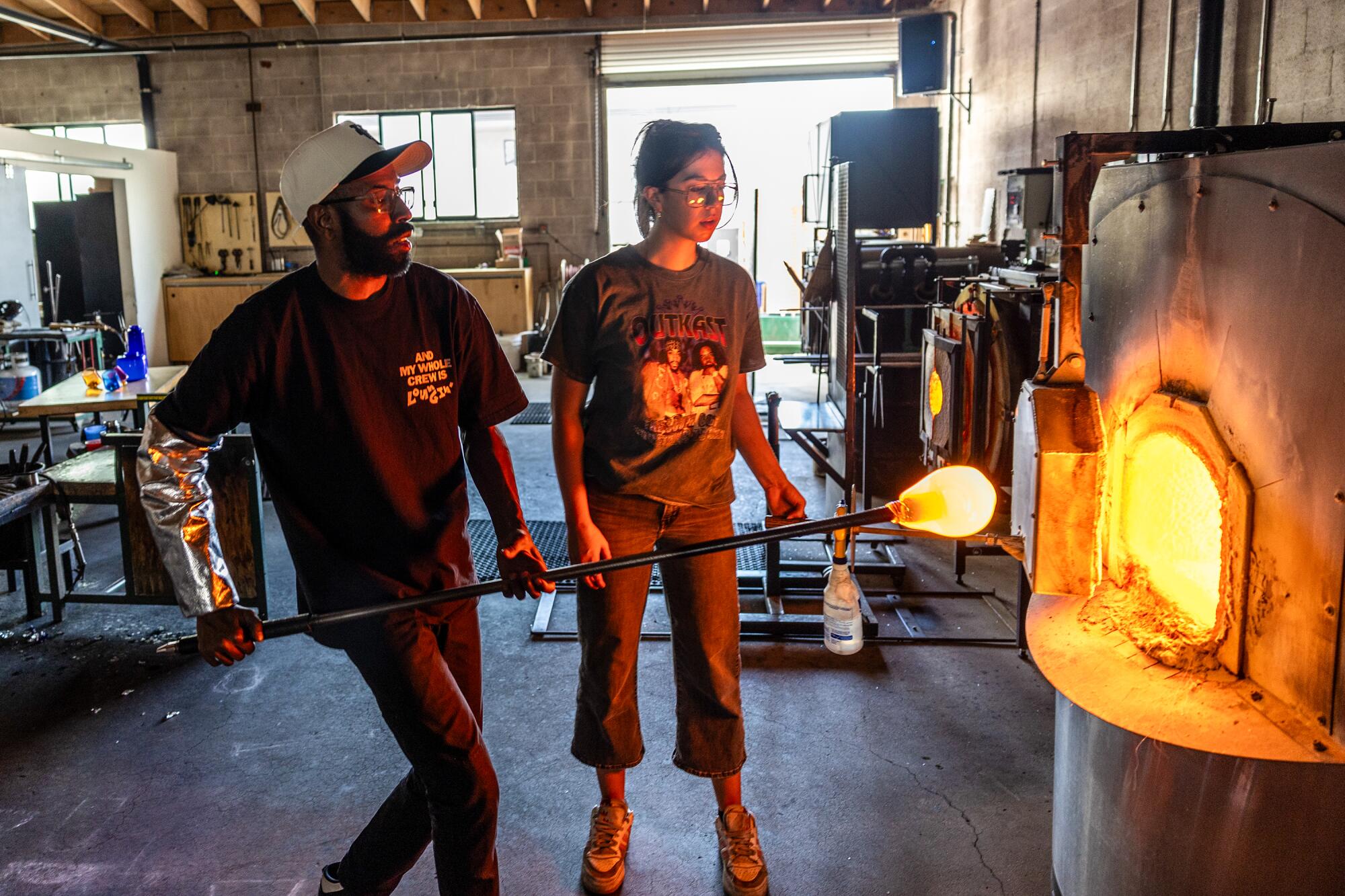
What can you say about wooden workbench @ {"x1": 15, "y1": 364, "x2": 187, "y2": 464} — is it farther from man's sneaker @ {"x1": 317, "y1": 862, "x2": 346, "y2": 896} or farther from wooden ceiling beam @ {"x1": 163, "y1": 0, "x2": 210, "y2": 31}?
wooden ceiling beam @ {"x1": 163, "y1": 0, "x2": 210, "y2": 31}

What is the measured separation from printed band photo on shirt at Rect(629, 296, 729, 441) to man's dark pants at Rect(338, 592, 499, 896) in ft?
1.99

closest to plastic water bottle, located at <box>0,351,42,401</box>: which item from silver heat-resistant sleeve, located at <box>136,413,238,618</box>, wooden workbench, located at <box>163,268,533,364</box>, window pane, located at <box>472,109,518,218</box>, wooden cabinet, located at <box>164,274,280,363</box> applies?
wooden workbench, located at <box>163,268,533,364</box>

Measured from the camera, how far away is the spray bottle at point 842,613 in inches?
129

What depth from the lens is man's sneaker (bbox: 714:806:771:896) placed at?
2.29 m

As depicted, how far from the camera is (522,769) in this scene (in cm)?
290

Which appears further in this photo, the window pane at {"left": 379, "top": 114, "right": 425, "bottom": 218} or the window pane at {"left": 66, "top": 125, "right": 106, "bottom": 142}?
the window pane at {"left": 66, "top": 125, "right": 106, "bottom": 142}

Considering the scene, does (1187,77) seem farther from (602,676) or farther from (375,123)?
(375,123)

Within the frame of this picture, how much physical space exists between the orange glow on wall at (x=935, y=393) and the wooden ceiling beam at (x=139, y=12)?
1065cm

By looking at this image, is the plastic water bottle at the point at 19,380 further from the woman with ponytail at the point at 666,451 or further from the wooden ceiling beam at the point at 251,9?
the wooden ceiling beam at the point at 251,9

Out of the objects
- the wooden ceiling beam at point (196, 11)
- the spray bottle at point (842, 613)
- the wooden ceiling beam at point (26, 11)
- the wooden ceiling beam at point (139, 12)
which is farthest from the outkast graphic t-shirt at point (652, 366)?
the wooden ceiling beam at point (139, 12)

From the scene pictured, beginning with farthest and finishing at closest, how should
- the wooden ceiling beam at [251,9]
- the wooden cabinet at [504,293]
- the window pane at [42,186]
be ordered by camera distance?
the window pane at [42,186] < the wooden cabinet at [504,293] < the wooden ceiling beam at [251,9]

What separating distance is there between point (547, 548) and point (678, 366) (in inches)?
119

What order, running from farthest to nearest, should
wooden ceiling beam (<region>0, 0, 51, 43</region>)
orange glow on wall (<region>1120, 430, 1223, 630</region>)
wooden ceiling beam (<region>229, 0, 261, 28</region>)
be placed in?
wooden ceiling beam (<region>229, 0, 261, 28</region>) < wooden ceiling beam (<region>0, 0, 51, 43</region>) < orange glow on wall (<region>1120, 430, 1223, 630</region>)

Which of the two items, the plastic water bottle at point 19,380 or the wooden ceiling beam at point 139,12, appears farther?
the wooden ceiling beam at point 139,12
